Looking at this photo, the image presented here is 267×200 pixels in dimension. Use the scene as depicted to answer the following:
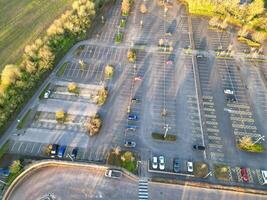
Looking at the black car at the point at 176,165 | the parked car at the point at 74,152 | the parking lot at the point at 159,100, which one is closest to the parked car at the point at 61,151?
the parking lot at the point at 159,100

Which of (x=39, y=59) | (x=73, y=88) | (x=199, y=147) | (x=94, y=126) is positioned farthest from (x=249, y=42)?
(x=39, y=59)

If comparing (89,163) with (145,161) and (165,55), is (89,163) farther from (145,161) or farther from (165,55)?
Result: (165,55)

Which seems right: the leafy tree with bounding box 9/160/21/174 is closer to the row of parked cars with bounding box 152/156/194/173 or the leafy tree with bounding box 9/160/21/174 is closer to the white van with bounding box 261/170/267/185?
the row of parked cars with bounding box 152/156/194/173

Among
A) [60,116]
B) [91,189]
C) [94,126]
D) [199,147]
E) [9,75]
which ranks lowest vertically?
[91,189]

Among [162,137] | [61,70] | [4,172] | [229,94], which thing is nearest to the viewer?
[4,172]

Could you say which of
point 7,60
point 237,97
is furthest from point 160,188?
point 7,60

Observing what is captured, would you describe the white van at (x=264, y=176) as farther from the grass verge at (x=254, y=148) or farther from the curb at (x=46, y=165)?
the curb at (x=46, y=165)

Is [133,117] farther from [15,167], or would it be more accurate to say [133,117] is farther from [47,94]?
[15,167]
